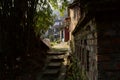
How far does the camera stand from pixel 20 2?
12.6 metres

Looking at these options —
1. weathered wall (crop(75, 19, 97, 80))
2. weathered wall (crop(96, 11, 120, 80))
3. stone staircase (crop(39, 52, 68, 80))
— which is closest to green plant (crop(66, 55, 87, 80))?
stone staircase (crop(39, 52, 68, 80))

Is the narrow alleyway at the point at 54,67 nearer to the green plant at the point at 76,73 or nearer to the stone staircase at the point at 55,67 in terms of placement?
the stone staircase at the point at 55,67

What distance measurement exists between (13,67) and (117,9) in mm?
8875

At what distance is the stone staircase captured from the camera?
1480cm

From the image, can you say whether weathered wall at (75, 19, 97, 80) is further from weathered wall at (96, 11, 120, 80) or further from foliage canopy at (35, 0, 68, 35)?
foliage canopy at (35, 0, 68, 35)

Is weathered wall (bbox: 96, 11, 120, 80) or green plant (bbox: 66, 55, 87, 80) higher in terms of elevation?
weathered wall (bbox: 96, 11, 120, 80)

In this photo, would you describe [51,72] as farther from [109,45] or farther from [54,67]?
[109,45]

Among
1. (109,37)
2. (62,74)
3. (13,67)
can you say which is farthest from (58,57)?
(109,37)

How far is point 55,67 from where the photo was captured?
1658cm

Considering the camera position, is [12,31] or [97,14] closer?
[97,14]

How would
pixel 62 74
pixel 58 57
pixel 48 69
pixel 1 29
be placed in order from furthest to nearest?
1. pixel 58 57
2. pixel 48 69
3. pixel 62 74
4. pixel 1 29

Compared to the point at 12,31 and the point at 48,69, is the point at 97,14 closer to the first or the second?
the point at 12,31

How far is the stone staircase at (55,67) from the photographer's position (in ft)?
48.6

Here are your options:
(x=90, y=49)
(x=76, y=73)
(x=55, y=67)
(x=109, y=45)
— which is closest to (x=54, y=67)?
(x=55, y=67)
